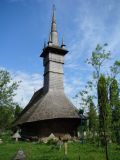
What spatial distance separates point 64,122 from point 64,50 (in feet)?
42.5

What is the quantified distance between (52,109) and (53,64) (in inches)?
359

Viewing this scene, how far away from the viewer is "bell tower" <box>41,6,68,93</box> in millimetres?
38656

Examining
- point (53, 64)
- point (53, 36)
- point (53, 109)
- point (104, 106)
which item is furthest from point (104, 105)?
point (53, 36)

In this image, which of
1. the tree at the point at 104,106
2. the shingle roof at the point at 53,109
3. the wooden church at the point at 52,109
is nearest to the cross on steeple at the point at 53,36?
the wooden church at the point at 52,109

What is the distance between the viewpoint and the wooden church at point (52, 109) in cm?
3259

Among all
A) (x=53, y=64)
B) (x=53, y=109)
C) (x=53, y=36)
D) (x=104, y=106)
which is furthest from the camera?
(x=53, y=36)

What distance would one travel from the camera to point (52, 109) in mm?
33344

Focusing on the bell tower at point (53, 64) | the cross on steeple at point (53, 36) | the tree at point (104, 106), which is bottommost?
the tree at point (104, 106)

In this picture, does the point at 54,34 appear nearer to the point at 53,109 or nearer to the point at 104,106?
the point at 53,109

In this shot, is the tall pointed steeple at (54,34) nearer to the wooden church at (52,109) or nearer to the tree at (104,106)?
the wooden church at (52,109)

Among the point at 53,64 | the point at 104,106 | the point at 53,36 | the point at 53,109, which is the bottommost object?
the point at 104,106

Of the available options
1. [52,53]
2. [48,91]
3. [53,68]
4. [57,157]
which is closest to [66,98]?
[48,91]

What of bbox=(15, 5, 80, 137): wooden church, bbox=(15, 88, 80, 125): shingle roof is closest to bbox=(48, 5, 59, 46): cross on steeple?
bbox=(15, 5, 80, 137): wooden church

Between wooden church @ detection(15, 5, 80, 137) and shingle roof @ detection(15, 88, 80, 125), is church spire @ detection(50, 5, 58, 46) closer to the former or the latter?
wooden church @ detection(15, 5, 80, 137)
